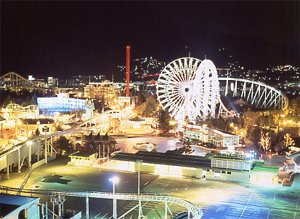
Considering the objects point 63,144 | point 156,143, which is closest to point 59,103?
point 156,143

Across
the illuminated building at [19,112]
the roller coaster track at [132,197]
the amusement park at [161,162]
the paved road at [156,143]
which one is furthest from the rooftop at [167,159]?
the illuminated building at [19,112]

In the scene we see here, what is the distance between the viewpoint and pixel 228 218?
502 inches

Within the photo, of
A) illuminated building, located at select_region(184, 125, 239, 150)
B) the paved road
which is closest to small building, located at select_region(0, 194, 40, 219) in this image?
the paved road

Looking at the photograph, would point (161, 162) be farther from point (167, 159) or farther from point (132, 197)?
point (132, 197)

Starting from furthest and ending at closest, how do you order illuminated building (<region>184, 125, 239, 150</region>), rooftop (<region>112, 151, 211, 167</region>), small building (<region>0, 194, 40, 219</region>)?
illuminated building (<region>184, 125, 239, 150</region>)
rooftop (<region>112, 151, 211, 167</region>)
small building (<region>0, 194, 40, 219</region>)

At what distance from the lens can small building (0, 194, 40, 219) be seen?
10.6m

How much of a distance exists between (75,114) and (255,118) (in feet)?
47.8

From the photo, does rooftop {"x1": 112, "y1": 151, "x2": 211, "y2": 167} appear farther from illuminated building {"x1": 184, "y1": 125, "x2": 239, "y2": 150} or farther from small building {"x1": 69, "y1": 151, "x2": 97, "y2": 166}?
illuminated building {"x1": 184, "y1": 125, "x2": 239, "y2": 150}

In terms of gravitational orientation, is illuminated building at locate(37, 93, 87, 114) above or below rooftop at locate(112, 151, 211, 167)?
above

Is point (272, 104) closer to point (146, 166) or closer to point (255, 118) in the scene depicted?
point (255, 118)

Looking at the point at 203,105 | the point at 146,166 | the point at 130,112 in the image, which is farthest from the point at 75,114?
the point at 146,166

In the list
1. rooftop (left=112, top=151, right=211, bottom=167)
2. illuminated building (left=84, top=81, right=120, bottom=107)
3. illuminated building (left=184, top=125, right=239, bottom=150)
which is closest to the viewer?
rooftop (left=112, top=151, right=211, bottom=167)

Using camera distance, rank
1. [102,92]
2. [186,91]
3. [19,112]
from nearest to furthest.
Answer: [186,91] < [19,112] < [102,92]

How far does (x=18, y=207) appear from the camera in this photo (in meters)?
10.9
